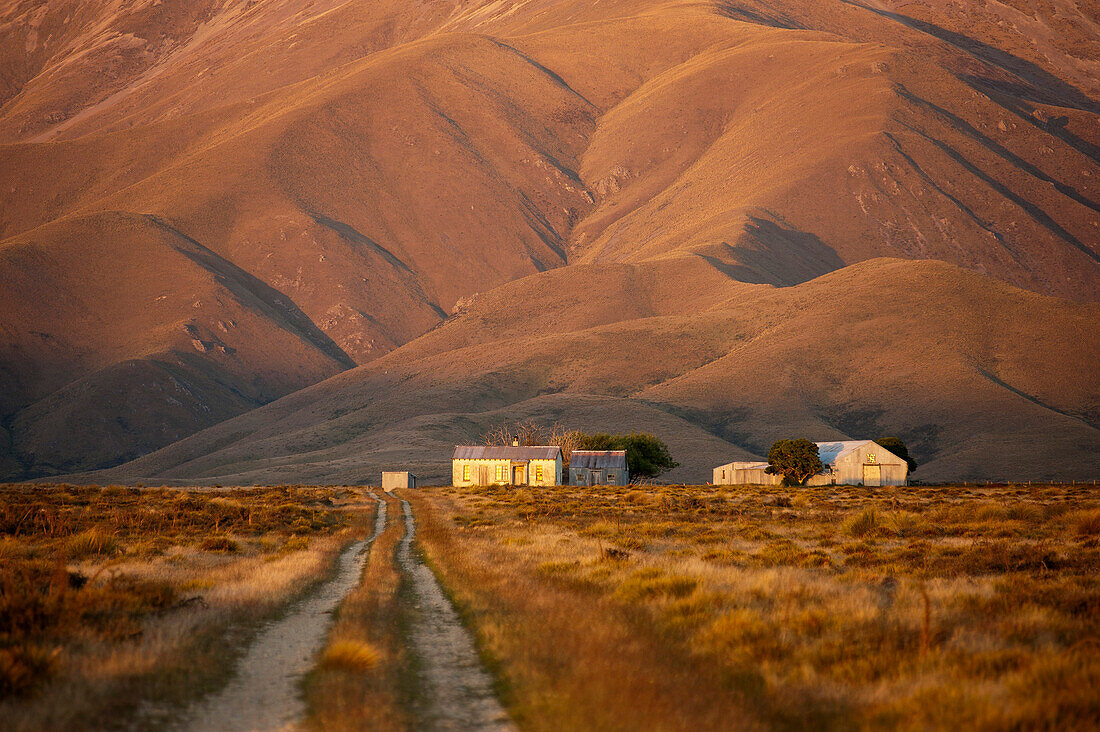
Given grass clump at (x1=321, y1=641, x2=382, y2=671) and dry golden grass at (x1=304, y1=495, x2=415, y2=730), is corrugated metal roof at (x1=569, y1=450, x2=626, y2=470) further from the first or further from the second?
grass clump at (x1=321, y1=641, x2=382, y2=671)

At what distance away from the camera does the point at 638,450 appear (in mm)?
81875

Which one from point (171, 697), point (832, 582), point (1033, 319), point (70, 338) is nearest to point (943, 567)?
point (832, 582)

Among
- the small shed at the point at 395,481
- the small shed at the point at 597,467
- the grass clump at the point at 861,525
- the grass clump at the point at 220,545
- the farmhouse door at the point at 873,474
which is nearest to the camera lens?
the grass clump at the point at 220,545

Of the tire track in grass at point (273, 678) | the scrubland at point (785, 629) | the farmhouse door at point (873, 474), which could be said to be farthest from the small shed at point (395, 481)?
the tire track in grass at point (273, 678)

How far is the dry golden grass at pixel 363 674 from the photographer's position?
827cm

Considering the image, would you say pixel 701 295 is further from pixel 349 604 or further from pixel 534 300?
pixel 349 604

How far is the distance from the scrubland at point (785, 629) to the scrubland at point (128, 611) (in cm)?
331

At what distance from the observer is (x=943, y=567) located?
1856cm

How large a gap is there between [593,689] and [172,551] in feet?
51.6

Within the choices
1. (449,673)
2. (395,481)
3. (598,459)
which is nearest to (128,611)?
(449,673)

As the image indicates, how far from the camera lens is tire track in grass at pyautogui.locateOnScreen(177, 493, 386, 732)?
834 centimetres

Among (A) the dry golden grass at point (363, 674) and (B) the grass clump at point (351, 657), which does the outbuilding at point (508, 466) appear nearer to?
(A) the dry golden grass at point (363, 674)

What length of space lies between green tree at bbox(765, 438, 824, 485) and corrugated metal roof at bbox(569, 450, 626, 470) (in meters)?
12.9

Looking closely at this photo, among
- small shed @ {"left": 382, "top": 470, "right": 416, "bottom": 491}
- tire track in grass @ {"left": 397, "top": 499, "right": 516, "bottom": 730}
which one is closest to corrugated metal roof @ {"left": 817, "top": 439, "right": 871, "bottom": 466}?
small shed @ {"left": 382, "top": 470, "right": 416, "bottom": 491}
